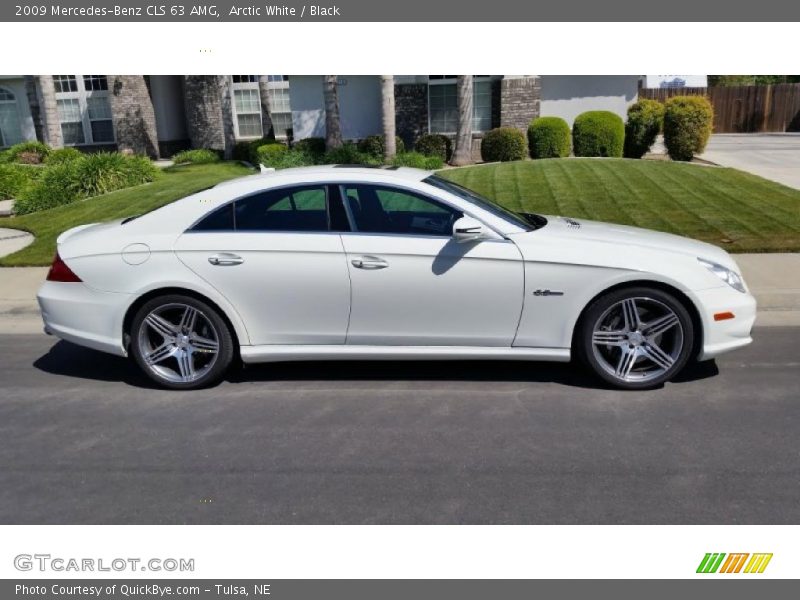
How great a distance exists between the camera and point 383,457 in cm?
445

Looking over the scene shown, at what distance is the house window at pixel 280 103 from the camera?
2506cm

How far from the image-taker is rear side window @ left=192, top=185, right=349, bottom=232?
5.41 m

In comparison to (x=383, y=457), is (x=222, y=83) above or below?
above

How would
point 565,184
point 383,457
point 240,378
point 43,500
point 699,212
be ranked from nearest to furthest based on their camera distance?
point 43,500 → point 383,457 → point 240,378 → point 699,212 → point 565,184

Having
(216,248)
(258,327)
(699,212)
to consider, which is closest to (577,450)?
(258,327)

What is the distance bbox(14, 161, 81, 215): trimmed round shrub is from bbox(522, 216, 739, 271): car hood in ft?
36.5

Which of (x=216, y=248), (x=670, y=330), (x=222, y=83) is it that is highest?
(x=222, y=83)

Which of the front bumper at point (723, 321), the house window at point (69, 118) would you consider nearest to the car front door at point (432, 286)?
the front bumper at point (723, 321)

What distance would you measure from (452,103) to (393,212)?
15915mm

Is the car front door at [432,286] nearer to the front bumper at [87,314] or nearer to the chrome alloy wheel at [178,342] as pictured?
the chrome alloy wheel at [178,342]

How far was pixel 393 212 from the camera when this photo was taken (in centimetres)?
551

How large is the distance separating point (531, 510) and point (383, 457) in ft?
3.26

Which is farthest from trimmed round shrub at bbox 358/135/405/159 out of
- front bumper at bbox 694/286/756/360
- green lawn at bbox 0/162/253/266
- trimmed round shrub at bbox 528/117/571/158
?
front bumper at bbox 694/286/756/360

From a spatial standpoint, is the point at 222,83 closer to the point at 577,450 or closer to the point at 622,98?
the point at 622,98
